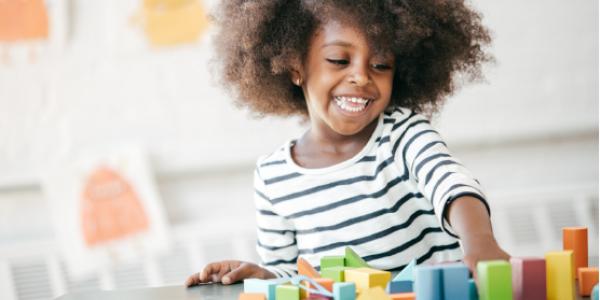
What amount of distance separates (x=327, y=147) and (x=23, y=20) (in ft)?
4.30

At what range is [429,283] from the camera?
599 millimetres

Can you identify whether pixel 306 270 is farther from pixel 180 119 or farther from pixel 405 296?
pixel 180 119

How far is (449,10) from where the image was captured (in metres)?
1.30

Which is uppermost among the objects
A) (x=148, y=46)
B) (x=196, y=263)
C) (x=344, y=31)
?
(x=148, y=46)

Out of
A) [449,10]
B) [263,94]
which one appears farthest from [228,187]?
[449,10]

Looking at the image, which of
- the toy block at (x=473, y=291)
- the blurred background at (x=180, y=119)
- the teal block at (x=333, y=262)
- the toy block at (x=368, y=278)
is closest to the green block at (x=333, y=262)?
the teal block at (x=333, y=262)

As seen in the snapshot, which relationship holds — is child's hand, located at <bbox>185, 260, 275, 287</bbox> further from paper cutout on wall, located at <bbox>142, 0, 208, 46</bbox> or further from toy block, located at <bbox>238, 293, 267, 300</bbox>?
paper cutout on wall, located at <bbox>142, 0, 208, 46</bbox>

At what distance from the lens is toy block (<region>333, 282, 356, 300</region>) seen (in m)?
0.63

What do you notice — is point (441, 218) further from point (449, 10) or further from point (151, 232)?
point (151, 232)

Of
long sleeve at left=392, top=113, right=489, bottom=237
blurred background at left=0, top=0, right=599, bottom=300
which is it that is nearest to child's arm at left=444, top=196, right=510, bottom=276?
long sleeve at left=392, top=113, right=489, bottom=237

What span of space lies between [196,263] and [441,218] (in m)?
1.45

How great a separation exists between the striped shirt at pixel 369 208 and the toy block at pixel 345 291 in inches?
16.7

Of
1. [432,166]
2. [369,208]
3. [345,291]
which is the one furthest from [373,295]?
[369,208]

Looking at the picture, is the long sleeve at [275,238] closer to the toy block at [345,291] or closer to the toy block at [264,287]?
the toy block at [264,287]
